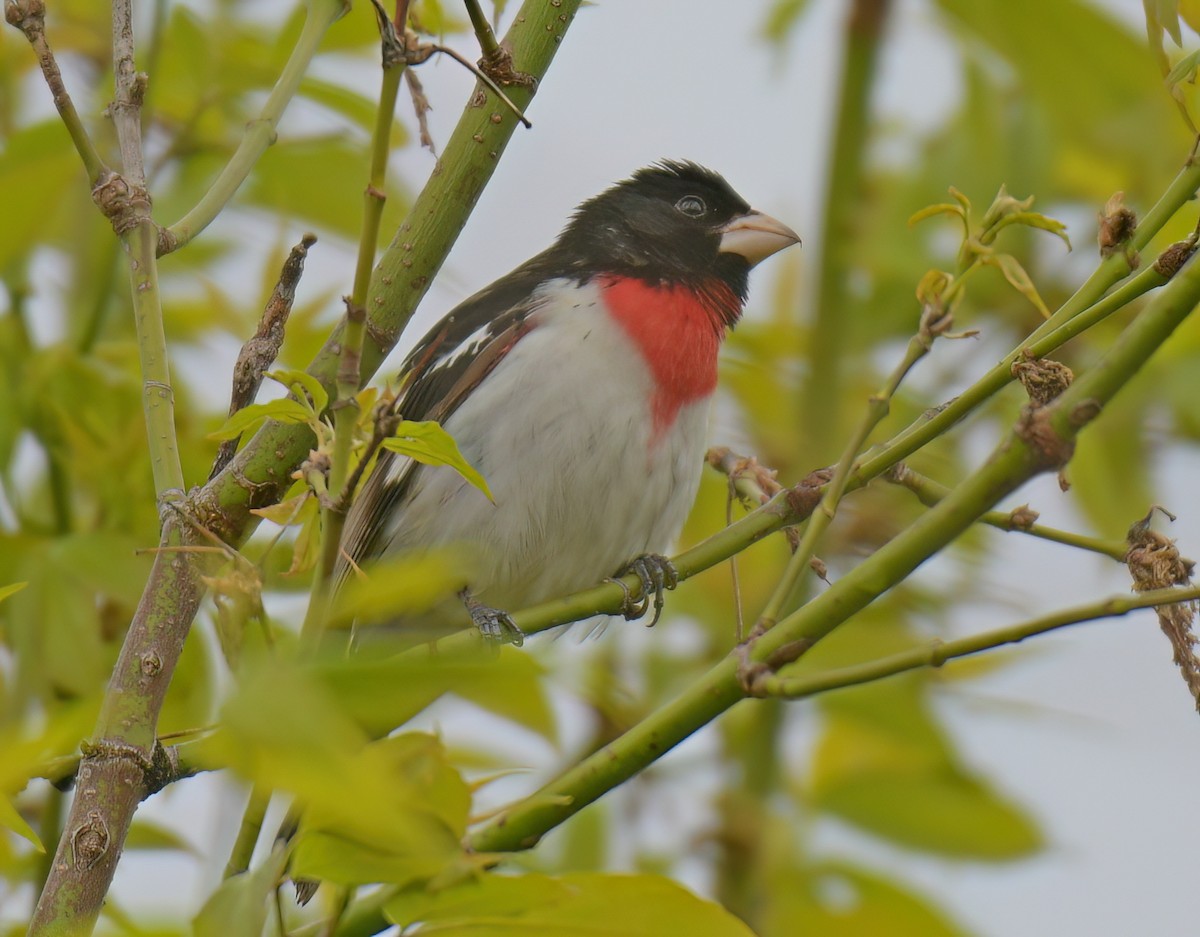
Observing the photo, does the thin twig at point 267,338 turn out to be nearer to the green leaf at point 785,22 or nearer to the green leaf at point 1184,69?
the green leaf at point 1184,69

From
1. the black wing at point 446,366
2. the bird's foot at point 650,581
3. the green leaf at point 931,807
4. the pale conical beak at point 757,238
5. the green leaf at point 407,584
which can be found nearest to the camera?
the green leaf at point 407,584

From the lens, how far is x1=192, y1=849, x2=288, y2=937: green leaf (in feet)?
4.14

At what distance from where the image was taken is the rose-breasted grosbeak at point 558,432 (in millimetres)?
3645

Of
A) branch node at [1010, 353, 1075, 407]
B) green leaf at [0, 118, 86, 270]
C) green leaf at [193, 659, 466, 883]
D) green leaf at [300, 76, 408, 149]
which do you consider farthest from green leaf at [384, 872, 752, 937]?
green leaf at [0, 118, 86, 270]

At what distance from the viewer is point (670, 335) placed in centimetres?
386

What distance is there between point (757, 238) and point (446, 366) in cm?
104

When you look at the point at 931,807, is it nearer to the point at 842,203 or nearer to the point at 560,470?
the point at 560,470

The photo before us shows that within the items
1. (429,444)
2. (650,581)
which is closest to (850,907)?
(650,581)

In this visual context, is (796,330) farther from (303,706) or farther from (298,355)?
(303,706)

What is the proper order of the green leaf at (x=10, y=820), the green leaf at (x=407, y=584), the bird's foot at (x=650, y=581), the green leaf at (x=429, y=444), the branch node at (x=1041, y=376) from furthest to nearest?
the bird's foot at (x=650, y=581), the branch node at (x=1041, y=376), the green leaf at (x=429, y=444), the green leaf at (x=10, y=820), the green leaf at (x=407, y=584)

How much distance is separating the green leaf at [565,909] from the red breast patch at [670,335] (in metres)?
2.36

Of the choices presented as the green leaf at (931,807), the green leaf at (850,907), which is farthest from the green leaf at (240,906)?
the green leaf at (931,807)

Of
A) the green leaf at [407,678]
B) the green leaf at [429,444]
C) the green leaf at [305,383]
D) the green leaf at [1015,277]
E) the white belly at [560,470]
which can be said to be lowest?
the green leaf at [407,678]

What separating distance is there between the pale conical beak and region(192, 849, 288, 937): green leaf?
3.24 meters
